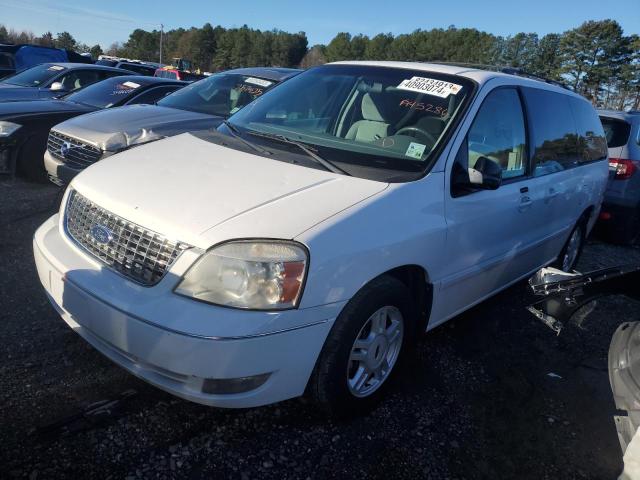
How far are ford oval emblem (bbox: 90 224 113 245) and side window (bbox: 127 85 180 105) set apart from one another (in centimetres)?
551

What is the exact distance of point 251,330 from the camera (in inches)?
79.0

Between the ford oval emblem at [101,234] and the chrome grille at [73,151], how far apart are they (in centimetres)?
302

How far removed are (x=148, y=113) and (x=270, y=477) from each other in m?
4.70

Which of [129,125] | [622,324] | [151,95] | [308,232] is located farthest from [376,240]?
[151,95]

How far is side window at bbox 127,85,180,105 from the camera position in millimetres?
7515

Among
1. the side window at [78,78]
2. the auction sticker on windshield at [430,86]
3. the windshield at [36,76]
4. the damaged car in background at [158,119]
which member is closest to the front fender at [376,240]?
the auction sticker on windshield at [430,86]

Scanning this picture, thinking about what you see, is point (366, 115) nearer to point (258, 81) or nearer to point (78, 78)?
point (258, 81)

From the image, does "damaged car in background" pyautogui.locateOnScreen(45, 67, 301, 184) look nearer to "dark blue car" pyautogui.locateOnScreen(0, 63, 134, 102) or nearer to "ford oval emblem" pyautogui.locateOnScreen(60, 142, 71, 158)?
"ford oval emblem" pyautogui.locateOnScreen(60, 142, 71, 158)

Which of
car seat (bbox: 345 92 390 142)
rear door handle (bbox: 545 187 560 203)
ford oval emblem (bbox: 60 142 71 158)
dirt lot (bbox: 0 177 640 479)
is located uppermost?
car seat (bbox: 345 92 390 142)

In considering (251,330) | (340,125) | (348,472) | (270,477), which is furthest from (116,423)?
(340,125)

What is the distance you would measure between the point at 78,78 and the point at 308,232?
29.3ft

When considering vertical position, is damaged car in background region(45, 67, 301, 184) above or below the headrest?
below

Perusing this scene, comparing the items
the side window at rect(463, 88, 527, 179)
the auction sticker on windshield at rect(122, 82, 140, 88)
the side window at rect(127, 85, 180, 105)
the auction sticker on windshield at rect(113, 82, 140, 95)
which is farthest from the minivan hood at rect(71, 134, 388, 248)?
the auction sticker on windshield at rect(122, 82, 140, 88)

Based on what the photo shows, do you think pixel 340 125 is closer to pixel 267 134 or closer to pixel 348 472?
pixel 267 134
